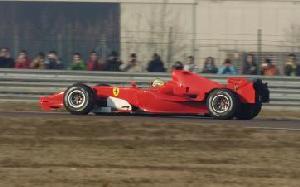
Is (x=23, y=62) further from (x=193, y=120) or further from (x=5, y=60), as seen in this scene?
(x=193, y=120)

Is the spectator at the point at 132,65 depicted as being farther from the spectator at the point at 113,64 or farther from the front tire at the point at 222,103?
the front tire at the point at 222,103

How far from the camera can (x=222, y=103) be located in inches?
690

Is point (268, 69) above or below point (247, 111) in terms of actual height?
above

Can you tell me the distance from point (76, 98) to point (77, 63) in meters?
5.22

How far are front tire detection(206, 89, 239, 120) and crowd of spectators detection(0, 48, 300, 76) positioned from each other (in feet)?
16.6

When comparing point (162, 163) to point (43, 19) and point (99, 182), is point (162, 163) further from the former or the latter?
point (43, 19)

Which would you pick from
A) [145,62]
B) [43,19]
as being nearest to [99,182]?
[145,62]

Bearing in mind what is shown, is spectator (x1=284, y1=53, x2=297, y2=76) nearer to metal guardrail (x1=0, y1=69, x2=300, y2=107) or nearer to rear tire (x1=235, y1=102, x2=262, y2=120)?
metal guardrail (x1=0, y1=69, x2=300, y2=107)

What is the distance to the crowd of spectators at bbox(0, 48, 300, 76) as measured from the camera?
2284 centimetres

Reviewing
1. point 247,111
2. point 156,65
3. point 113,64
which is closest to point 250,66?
point 156,65

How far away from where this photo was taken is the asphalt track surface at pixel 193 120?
653 inches

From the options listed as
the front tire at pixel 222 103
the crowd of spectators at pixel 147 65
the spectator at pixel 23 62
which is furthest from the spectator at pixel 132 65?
the front tire at pixel 222 103

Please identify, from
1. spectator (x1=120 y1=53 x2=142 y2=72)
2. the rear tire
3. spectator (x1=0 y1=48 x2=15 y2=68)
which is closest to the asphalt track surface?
the rear tire

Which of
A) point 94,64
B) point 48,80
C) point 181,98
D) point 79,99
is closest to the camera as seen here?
point 181,98
